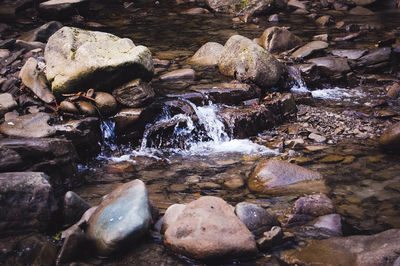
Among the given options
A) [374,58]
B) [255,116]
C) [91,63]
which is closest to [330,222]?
[255,116]

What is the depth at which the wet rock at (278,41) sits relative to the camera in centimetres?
927

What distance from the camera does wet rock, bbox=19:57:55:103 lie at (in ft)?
18.1

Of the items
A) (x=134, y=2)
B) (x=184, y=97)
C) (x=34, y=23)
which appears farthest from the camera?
(x=134, y=2)

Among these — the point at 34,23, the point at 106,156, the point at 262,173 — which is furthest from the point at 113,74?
the point at 34,23

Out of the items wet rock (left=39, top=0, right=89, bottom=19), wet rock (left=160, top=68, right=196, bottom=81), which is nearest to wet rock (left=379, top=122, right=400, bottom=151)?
wet rock (left=160, top=68, right=196, bottom=81)

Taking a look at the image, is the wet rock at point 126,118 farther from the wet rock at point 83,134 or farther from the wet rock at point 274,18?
the wet rock at point 274,18

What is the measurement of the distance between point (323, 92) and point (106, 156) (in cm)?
488

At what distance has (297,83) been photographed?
7.77m

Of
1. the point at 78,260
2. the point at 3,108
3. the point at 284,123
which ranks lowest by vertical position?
the point at 284,123

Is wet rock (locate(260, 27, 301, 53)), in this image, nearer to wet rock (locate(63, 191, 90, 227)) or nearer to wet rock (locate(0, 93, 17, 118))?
wet rock (locate(0, 93, 17, 118))

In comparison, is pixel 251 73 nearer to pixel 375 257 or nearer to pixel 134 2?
pixel 375 257

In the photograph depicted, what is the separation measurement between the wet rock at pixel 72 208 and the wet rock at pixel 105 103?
2.24m

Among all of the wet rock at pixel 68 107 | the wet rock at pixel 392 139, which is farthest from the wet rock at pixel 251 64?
the wet rock at pixel 68 107

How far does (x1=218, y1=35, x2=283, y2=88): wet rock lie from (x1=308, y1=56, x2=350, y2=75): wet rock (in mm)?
1373
